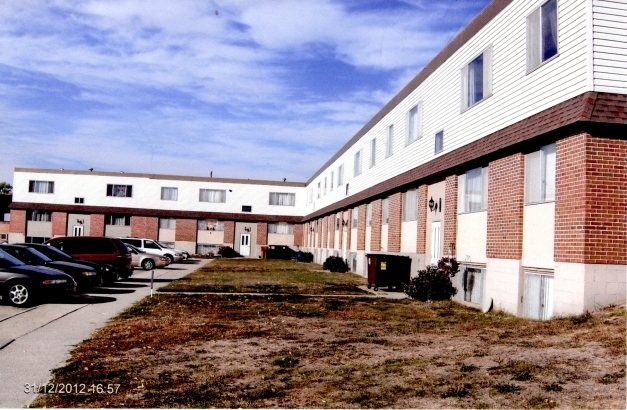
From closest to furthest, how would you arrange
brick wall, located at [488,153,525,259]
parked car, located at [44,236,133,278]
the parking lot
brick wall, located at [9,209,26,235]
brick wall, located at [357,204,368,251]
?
the parking lot
brick wall, located at [488,153,525,259]
parked car, located at [44,236,133,278]
brick wall, located at [357,204,368,251]
brick wall, located at [9,209,26,235]

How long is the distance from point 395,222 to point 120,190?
132 ft

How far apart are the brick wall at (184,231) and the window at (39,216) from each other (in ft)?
37.9

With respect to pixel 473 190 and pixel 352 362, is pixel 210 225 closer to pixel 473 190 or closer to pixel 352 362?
pixel 473 190

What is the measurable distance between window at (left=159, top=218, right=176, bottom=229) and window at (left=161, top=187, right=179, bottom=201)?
2124 mm

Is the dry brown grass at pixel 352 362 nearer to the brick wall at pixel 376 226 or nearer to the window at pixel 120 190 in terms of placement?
the brick wall at pixel 376 226

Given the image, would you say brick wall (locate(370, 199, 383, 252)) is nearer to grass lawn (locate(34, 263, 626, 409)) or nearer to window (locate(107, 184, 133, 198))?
grass lawn (locate(34, 263, 626, 409))

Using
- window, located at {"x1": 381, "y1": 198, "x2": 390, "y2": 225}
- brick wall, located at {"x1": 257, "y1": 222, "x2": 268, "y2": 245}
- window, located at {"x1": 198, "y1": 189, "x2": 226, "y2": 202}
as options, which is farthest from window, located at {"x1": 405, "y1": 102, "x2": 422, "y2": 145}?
window, located at {"x1": 198, "y1": 189, "x2": 226, "y2": 202}

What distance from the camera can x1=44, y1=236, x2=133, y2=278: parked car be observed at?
75.4ft

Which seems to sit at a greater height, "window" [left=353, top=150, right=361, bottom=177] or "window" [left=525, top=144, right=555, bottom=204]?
"window" [left=353, top=150, right=361, bottom=177]

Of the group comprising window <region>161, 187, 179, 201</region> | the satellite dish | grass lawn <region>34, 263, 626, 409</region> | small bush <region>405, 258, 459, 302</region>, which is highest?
window <region>161, 187, 179, 201</region>

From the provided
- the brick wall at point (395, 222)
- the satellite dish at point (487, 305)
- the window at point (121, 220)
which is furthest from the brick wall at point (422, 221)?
the window at point (121, 220)

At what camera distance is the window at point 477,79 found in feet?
52.8

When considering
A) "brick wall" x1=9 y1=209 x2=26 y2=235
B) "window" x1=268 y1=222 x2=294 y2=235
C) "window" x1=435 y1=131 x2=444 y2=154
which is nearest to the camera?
"window" x1=435 y1=131 x2=444 y2=154

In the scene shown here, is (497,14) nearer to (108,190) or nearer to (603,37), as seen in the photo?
(603,37)
